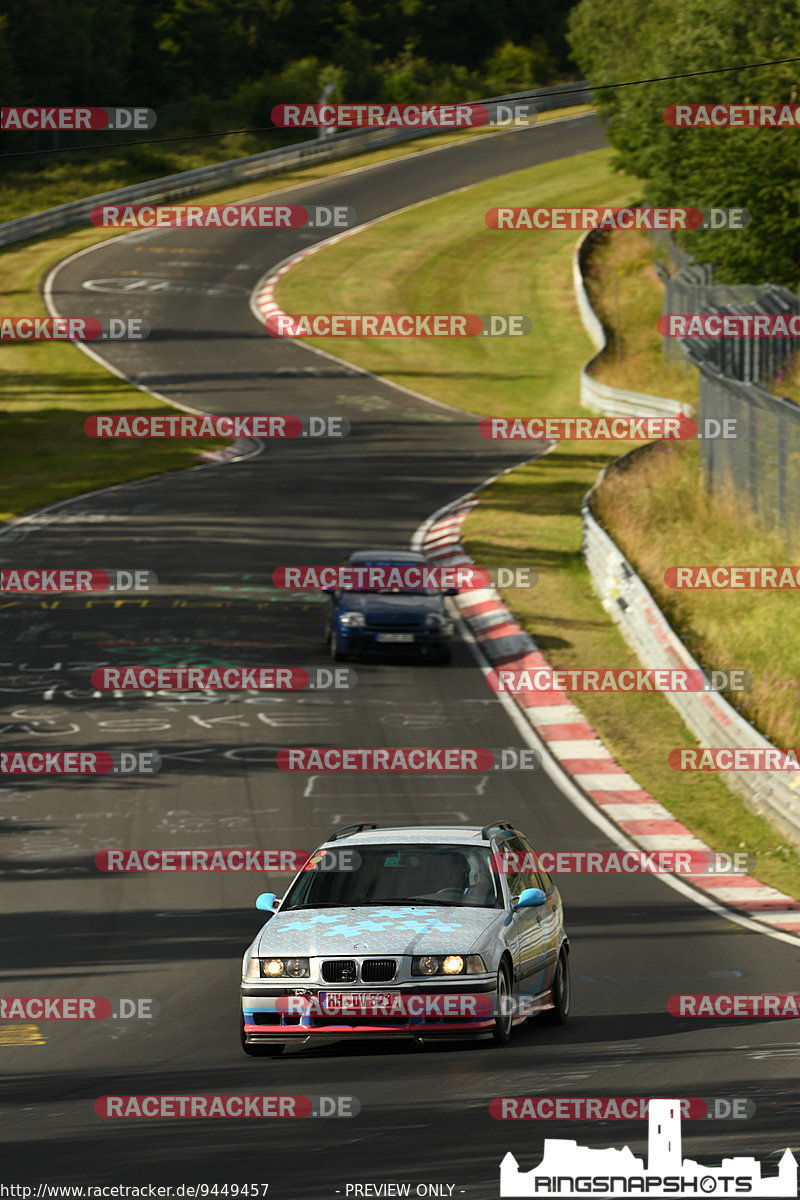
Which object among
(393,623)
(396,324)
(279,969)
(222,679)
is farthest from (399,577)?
(396,324)

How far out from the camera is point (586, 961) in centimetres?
1381

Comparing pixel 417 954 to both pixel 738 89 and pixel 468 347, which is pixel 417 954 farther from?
pixel 468 347

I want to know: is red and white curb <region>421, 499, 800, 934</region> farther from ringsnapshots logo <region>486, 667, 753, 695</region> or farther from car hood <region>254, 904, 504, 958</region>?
car hood <region>254, 904, 504, 958</region>

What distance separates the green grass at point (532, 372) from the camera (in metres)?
21.4

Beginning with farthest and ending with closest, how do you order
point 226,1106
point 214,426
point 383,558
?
point 214,426
point 383,558
point 226,1106

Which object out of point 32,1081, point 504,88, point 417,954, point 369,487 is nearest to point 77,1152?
point 32,1081

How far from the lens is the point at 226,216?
7469 cm

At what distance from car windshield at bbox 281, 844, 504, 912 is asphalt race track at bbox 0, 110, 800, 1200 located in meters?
0.94

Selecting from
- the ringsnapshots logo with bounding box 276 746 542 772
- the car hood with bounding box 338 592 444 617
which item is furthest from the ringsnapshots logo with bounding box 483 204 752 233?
the ringsnapshots logo with bounding box 276 746 542 772

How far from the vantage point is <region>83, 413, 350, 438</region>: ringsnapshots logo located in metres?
47.6

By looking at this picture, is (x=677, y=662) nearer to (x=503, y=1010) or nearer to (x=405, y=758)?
(x=405, y=758)

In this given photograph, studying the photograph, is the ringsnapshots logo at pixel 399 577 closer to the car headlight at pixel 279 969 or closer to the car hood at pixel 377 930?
the car hood at pixel 377 930

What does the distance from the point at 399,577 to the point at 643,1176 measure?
65.9 ft

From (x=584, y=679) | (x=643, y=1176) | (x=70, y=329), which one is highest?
(x=643, y=1176)
